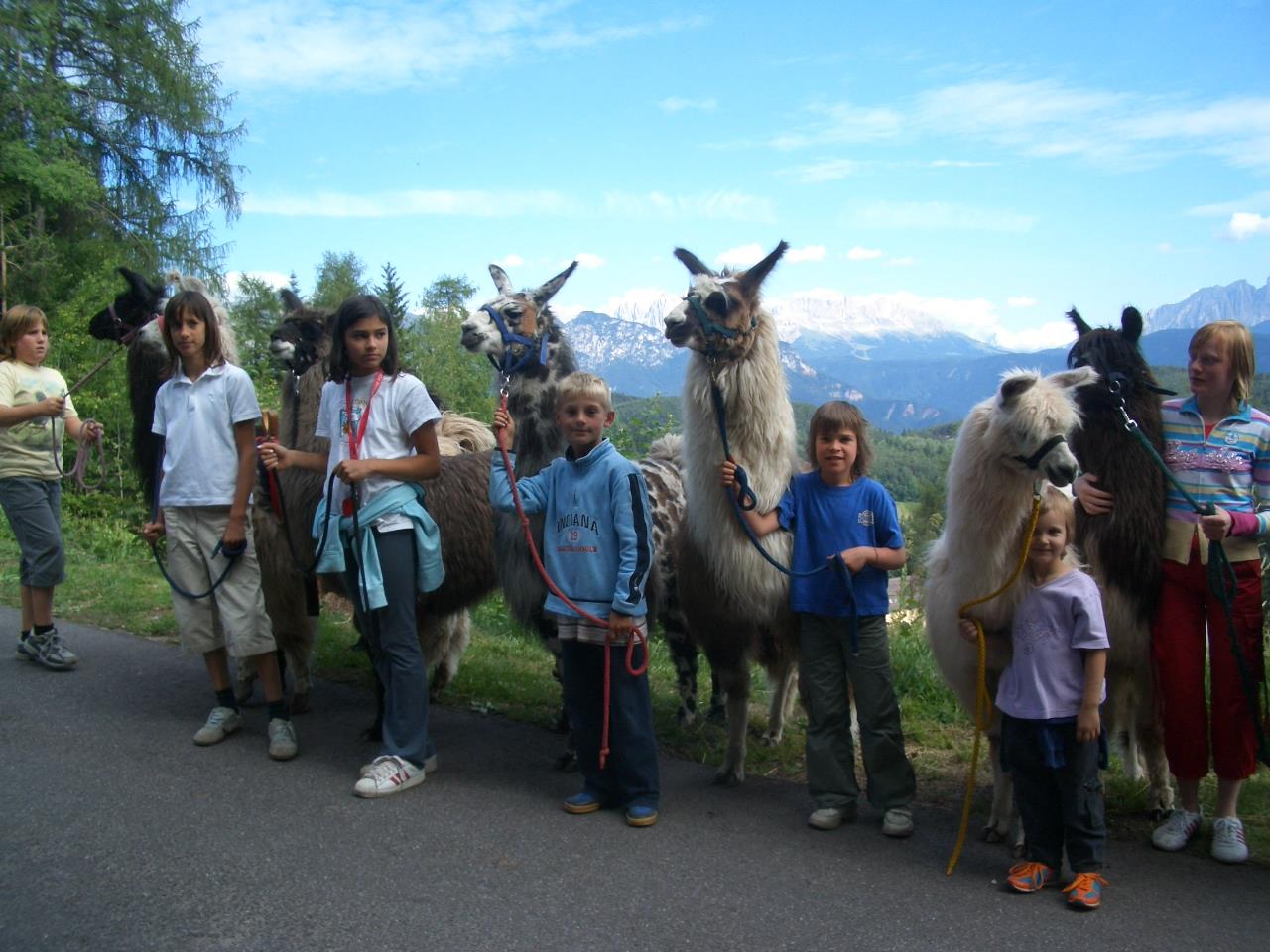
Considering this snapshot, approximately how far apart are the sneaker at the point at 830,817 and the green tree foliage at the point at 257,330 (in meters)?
4.03

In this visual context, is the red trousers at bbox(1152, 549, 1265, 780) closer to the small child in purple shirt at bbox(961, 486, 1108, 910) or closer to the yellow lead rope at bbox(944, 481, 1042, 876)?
the small child in purple shirt at bbox(961, 486, 1108, 910)

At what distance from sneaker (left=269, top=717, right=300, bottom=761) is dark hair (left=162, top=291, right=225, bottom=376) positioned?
5.65 feet

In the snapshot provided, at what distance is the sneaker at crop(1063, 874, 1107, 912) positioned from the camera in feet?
10.3

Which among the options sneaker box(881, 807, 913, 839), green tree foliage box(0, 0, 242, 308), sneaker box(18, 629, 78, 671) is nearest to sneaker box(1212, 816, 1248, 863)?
sneaker box(881, 807, 913, 839)

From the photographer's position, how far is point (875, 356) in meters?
188

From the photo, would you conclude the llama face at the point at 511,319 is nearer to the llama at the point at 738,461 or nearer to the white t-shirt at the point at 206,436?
the llama at the point at 738,461

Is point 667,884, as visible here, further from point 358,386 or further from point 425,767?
point 358,386

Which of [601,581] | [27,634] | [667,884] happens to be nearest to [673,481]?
[601,581]

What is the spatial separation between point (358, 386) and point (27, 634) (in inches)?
132

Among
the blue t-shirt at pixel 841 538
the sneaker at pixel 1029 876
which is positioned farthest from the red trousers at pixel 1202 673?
the blue t-shirt at pixel 841 538

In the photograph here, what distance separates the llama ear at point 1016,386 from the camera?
3389 mm

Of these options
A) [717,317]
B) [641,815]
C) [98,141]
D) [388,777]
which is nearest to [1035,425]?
[717,317]

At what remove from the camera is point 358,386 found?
14.1ft

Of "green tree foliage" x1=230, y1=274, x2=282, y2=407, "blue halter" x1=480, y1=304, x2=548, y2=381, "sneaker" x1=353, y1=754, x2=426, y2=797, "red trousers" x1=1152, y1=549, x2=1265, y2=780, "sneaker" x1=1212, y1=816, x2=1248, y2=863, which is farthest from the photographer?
"green tree foliage" x1=230, y1=274, x2=282, y2=407
